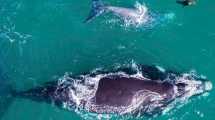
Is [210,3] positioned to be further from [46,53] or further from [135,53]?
[46,53]

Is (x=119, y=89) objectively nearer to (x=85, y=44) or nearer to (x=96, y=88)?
(x=96, y=88)

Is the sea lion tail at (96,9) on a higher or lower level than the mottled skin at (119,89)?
higher

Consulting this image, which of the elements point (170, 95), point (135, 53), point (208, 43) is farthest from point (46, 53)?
point (208, 43)

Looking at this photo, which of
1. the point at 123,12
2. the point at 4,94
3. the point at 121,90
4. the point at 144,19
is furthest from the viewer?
the point at 144,19

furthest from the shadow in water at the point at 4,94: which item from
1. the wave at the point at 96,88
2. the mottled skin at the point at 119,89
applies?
the mottled skin at the point at 119,89

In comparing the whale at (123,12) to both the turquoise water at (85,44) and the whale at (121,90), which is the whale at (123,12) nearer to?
the turquoise water at (85,44)

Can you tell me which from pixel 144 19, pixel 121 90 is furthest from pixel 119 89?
pixel 144 19

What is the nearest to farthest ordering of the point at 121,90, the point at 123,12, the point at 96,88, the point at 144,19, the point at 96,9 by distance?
the point at 121,90 < the point at 96,88 < the point at 96,9 < the point at 123,12 < the point at 144,19
